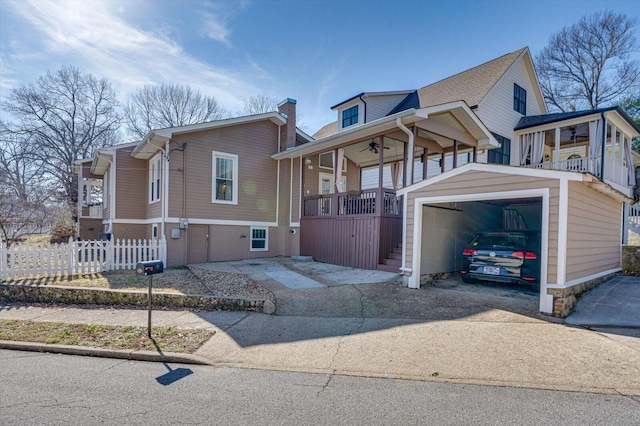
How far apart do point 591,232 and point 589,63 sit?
2427 cm

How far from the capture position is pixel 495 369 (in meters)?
3.97

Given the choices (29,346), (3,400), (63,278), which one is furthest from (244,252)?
(3,400)

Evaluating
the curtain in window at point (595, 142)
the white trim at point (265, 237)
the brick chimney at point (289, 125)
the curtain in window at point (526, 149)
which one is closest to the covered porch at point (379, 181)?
the brick chimney at point (289, 125)

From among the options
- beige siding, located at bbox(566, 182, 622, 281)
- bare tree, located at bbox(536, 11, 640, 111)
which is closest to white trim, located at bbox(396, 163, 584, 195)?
beige siding, located at bbox(566, 182, 622, 281)

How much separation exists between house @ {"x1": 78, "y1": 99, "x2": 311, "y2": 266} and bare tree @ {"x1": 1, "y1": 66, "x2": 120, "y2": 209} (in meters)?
15.5

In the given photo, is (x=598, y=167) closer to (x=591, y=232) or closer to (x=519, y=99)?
(x=519, y=99)

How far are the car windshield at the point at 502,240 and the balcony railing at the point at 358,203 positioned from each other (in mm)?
2720

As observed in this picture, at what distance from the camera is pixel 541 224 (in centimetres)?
869

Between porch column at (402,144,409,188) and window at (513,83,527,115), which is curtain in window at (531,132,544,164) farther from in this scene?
porch column at (402,144,409,188)

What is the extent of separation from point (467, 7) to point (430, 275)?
9784 millimetres

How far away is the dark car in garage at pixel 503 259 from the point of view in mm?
7602

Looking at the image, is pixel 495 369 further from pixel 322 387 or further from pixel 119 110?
pixel 119 110

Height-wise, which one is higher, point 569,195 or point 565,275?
point 569,195

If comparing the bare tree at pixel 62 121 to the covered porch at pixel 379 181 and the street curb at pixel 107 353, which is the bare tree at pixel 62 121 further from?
the street curb at pixel 107 353
